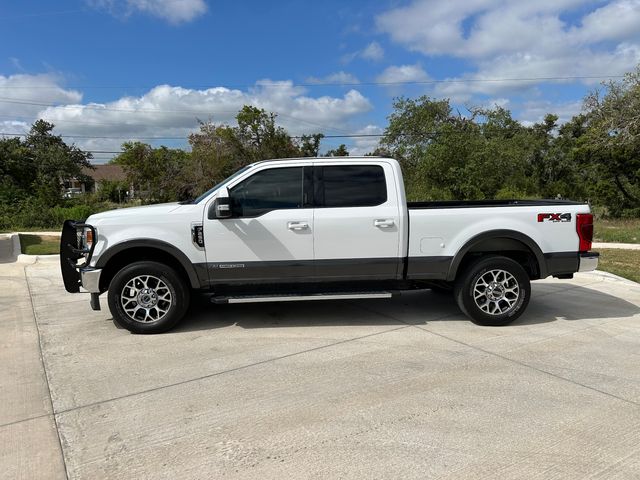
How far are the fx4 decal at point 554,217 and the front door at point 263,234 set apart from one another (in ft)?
8.98

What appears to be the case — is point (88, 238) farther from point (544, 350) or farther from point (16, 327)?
point (544, 350)

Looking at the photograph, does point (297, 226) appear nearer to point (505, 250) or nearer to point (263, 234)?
point (263, 234)

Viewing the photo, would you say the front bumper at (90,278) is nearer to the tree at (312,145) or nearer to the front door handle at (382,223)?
the front door handle at (382,223)

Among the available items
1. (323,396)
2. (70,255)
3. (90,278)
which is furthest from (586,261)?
(70,255)

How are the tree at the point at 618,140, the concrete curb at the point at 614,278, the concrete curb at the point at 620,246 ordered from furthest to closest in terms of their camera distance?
1. the tree at the point at 618,140
2. the concrete curb at the point at 620,246
3. the concrete curb at the point at 614,278

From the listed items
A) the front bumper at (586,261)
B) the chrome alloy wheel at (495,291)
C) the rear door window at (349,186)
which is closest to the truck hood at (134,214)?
the rear door window at (349,186)

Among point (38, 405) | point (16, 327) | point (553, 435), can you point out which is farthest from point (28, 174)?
point (553, 435)

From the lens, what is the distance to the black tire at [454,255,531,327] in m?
5.84

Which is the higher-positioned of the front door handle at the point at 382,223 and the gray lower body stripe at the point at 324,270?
the front door handle at the point at 382,223

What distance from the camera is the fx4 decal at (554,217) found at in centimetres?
580

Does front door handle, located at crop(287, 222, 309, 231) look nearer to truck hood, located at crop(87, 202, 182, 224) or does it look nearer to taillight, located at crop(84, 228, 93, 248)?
truck hood, located at crop(87, 202, 182, 224)

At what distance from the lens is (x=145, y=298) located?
5582 millimetres

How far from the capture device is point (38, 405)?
3889 mm

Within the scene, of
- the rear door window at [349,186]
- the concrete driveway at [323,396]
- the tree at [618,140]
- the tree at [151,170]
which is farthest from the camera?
the tree at [151,170]
